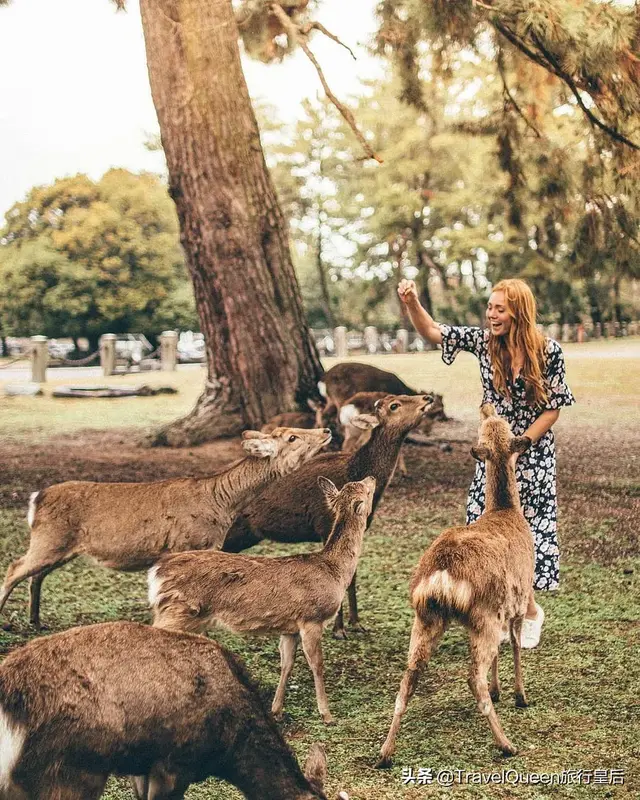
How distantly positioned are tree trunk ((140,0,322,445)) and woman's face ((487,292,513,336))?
4187 mm

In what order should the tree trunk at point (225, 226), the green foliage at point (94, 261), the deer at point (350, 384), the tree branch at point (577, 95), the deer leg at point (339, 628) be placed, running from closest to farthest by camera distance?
the deer leg at point (339, 628), the tree branch at point (577, 95), the tree trunk at point (225, 226), the deer at point (350, 384), the green foliage at point (94, 261)

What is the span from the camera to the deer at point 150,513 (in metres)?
3.87

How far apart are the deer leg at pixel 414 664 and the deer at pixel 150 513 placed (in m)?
1.21

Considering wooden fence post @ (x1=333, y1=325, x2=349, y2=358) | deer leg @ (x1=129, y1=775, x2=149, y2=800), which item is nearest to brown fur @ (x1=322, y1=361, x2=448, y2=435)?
wooden fence post @ (x1=333, y1=325, x2=349, y2=358)

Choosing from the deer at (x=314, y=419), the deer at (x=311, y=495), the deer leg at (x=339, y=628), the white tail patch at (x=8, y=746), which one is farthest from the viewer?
the deer at (x=314, y=419)

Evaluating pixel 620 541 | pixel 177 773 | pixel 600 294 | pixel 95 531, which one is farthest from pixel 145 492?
pixel 600 294

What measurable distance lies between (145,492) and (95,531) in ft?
0.79

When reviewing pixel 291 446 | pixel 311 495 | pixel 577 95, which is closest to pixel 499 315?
pixel 291 446

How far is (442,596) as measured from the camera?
2.84 meters

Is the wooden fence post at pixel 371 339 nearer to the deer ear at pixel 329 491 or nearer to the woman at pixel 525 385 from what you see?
the woman at pixel 525 385

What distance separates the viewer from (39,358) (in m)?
8.55

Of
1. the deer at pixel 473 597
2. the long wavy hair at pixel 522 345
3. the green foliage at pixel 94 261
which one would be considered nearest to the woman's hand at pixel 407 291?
the long wavy hair at pixel 522 345

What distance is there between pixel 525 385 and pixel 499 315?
0.29 m

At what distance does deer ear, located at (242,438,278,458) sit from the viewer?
3.88 metres
